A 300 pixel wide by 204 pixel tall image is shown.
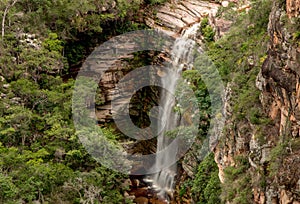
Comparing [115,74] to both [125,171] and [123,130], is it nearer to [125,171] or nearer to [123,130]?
[123,130]

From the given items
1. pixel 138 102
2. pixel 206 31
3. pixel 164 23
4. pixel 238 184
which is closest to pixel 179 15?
pixel 164 23

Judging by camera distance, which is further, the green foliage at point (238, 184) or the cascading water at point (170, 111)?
the cascading water at point (170, 111)

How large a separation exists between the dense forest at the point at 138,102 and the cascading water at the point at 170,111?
2.15 ft

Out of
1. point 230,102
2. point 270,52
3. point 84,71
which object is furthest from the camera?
point 84,71

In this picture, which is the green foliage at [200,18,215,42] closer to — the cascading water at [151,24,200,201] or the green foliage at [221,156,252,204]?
the cascading water at [151,24,200,201]

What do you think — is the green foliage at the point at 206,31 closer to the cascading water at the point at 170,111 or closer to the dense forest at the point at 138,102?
the dense forest at the point at 138,102

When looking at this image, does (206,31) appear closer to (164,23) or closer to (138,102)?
(164,23)

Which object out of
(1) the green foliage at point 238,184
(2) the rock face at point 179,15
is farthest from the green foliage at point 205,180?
(2) the rock face at point 179,15

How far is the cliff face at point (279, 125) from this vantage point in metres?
13.2

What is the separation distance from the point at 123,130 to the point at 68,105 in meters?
5.57

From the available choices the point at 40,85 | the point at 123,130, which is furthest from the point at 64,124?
the point at 123,130

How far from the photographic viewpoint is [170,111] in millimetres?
26172

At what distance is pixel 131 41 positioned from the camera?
29.4 meters

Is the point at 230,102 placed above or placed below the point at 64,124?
above
